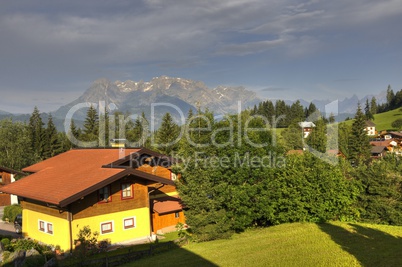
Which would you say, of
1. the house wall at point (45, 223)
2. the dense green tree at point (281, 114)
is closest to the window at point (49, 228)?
the house wall at point (45, 223)

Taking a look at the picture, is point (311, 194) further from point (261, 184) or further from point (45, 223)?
point (45, 223)

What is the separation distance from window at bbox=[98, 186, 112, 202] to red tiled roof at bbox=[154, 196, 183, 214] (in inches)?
212

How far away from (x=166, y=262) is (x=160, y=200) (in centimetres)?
1266

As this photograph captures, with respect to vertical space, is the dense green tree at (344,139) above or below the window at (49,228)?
above

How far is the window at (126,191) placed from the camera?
25.3 metres

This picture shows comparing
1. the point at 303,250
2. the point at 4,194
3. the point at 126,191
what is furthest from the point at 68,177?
the point at 4,194

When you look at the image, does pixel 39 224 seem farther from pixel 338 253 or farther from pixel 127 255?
pixel 338 253

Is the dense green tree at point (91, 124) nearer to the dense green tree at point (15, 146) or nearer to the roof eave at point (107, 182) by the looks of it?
Answer: the dense green tree at point (15, 146)

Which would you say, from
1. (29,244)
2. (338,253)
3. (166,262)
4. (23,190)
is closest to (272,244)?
(338,253)

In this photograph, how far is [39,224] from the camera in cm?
2506

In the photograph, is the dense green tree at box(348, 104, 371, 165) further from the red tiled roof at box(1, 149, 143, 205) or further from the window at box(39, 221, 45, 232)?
the window at box(39, 221, 45, 232)

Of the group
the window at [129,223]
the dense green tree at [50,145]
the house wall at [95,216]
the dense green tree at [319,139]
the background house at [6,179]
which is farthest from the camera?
the dense green tree at [319,139]

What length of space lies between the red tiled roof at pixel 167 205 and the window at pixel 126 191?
3.83m

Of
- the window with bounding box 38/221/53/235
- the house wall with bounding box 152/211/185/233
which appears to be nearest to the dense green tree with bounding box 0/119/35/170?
the window with bounding box 38/221/53/235
